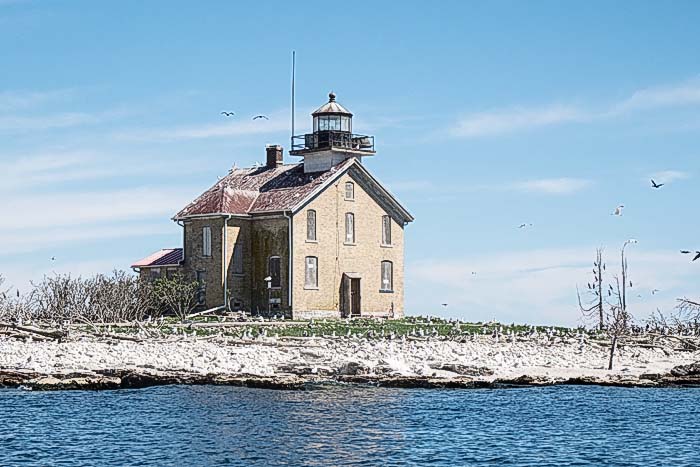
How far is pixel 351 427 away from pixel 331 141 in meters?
28.8

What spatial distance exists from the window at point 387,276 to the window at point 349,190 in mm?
3704

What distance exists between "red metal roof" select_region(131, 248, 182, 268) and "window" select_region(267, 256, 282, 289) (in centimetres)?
473

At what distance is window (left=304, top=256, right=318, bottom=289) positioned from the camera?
50.8m

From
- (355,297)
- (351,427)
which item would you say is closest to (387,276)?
(355,297)

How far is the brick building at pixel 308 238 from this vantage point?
166 ft

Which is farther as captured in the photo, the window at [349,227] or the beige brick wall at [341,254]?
the window at [349,227]

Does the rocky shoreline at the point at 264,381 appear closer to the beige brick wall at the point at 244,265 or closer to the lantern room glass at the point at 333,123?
the beige brick wall at the point at 244,265

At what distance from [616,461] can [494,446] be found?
2601mm

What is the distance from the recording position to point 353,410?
27.5m

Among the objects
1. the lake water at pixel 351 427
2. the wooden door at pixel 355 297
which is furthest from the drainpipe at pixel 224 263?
the lake water at pixel 351 427

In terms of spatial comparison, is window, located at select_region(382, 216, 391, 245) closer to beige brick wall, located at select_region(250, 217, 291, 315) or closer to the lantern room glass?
the lantern room glass

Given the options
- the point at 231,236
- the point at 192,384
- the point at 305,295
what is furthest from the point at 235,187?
the point at 192,384

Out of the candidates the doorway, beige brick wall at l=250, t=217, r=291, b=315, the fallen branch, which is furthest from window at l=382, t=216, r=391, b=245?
the fallen branch

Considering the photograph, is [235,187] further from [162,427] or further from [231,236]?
[162,427]
